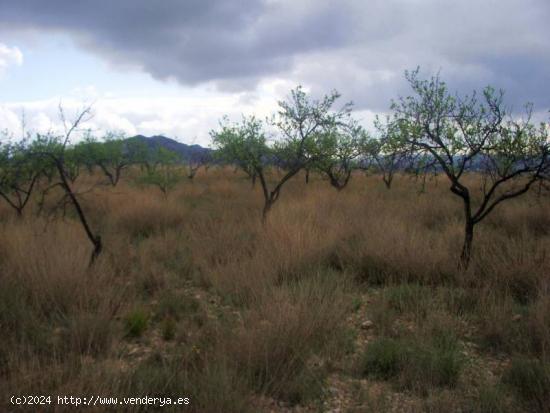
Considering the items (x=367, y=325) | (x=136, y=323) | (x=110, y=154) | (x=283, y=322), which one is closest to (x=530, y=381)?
(x=367, y=325)

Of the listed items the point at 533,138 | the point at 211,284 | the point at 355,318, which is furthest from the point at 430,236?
the point at 211,284

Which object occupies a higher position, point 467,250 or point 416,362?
point 467,250

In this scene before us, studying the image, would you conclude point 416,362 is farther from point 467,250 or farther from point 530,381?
point 467,250

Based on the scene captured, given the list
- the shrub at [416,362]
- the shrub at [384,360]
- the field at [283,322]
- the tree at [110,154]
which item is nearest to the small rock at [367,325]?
the field at [283,322]

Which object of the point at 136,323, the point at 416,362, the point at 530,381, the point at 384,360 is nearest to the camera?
the point at 530,381

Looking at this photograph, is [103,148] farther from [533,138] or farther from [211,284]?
[533,138]

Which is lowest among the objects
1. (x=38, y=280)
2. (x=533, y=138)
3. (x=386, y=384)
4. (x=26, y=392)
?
(x=386, y=384)

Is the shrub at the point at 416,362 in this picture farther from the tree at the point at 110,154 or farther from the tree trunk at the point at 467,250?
the tree at the point at 110,154

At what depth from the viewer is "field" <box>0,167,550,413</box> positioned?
149 inches

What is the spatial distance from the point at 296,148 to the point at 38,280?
25.4 feet

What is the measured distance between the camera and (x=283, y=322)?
4.51m

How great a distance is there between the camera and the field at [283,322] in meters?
3.78

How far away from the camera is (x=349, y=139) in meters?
19.9

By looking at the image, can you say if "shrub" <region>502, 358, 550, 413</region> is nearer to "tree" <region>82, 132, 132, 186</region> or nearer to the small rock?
the small rock
